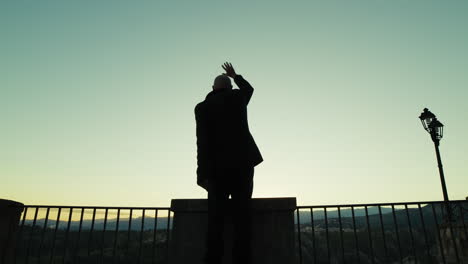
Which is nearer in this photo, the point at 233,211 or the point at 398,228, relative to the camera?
the point at 233,211

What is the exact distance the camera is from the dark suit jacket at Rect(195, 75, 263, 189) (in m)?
2.96

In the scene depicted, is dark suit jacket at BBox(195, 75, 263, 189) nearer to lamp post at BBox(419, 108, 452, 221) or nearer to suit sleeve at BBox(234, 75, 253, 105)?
suit sleeve at BBox(234, 75, 253, 105)

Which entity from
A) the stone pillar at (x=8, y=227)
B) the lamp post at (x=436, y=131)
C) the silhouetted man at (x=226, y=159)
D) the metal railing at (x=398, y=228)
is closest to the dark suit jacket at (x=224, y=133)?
the silhouetted man at (x=226, y=159)

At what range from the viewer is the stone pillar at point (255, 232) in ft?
9.88

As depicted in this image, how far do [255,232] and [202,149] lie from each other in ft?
3.37

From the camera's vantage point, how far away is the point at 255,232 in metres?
3.09

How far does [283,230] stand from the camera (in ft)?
9.99

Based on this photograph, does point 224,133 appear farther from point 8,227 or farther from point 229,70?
point 8,227

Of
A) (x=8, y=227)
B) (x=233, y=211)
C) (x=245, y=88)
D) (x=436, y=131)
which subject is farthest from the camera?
(x=436, y=131)

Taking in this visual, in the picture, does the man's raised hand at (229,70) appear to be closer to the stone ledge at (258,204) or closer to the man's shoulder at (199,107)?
the man's shoulder at (199,107)

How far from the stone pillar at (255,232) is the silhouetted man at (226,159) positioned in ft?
1.01

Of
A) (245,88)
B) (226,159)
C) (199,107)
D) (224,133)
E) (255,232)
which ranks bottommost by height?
(255,232)

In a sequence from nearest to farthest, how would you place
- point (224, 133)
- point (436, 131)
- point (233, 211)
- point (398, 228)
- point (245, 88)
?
point (233, 211), point (224, 133), point (245, 88), point (398, 228), point (436, 131)

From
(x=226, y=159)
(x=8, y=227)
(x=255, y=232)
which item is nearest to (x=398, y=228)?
(x=255, y=232)
